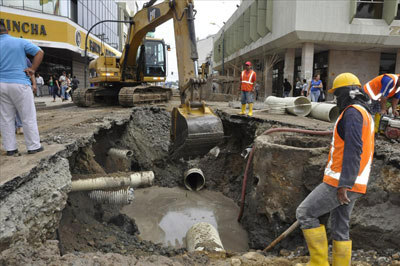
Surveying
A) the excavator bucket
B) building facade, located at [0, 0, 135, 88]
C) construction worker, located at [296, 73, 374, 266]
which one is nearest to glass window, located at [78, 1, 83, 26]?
building facade, located at [0, 0, 135, 88]

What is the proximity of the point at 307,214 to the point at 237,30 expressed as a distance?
104 feet

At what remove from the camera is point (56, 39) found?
2005cm

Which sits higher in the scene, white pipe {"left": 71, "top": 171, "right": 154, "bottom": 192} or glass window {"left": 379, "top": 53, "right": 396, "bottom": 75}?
glass window {"left": 379, "top": 53, "right": 396, "bottom": 75}

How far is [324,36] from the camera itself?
19.1 m

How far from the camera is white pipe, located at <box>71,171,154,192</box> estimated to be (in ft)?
15.4

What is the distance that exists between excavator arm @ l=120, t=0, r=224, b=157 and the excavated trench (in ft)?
4.78

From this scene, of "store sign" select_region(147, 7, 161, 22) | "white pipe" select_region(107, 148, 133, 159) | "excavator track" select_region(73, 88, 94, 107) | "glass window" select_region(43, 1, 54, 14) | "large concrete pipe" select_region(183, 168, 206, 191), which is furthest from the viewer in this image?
"glass window" select_region(43, 1, 54, 14)

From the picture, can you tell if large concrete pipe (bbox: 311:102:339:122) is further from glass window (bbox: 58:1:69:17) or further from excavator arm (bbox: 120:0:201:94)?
glass window (bbox: 58:1:69:17)

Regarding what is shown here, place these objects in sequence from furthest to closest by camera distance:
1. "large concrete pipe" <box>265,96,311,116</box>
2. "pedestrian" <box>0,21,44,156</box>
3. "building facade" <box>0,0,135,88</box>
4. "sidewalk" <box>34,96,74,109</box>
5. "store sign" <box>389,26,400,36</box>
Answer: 1. "store sign" <box>389,26,400,36</box>
2. "building facade" <box>0,0,135,88</box>
3. "sidewalk" <box>34,96,74,109</box>
4. "large concrete pipe" <box>265,96,311,116</box>
5. "pedestrian" <box>0,21,44,156</box>

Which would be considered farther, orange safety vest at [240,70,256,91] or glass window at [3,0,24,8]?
glass window at [3,0,24,8]

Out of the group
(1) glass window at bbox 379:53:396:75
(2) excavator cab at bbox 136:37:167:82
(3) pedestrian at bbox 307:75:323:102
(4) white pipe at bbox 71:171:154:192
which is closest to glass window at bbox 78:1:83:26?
(2) excavator cab at bbox 136:37:167:82

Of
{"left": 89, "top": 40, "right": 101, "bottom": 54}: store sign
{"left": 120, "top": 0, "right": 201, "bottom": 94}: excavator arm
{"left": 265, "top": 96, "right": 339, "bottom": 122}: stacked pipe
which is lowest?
{"left": 265, "top": 96, "right": 339, "bottom": 122}: stacked pipe

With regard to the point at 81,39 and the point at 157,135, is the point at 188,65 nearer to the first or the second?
the point at 157,135

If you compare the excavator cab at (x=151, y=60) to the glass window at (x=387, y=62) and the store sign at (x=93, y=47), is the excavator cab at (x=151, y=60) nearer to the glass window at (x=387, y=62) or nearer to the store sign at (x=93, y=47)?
the store sign at (x=93, y=47)
